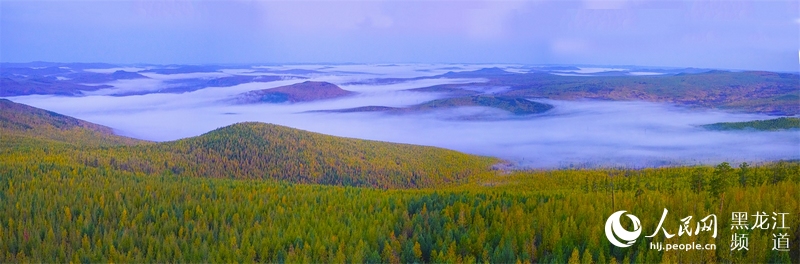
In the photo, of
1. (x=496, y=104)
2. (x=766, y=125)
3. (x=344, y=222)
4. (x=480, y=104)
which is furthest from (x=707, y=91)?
(x=344, y=222)

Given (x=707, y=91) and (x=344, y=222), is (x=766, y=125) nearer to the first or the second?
(x=707, y=91)

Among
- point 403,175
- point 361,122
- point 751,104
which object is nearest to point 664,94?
point 751,104

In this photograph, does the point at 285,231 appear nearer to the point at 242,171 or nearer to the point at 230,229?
the point at 230,229

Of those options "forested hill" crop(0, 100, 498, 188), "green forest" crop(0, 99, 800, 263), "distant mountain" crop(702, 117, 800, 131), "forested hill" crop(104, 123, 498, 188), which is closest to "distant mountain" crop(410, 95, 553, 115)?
"distant mountain" crop(702, 117, 800, 131)

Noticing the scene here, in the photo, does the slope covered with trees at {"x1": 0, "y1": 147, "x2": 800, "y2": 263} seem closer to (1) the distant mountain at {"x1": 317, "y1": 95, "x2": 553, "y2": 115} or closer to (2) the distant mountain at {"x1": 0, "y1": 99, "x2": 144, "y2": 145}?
(2) the distant mountain at {"x1": 0, "y1": 99, "x2": 144, "y2": 145}

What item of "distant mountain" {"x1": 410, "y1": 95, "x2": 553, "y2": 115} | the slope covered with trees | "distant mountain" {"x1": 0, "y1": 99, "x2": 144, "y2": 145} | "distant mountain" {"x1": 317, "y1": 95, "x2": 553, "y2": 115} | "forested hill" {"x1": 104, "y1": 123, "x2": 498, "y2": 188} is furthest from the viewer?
"distant mountain" {"x1": 410, "y1": 95, "x2": 553, "y2": 115}

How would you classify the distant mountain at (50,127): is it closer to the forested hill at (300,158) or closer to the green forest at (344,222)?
the forested hill at (300,158)

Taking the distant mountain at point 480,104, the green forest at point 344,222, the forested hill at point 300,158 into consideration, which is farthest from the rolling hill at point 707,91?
the green forest at point 344,222

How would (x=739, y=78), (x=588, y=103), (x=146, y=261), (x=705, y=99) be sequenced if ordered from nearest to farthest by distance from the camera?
(x=146, y=261) → (x=705, y=99) → (x=739, y=78) → (x=588, y=103)
